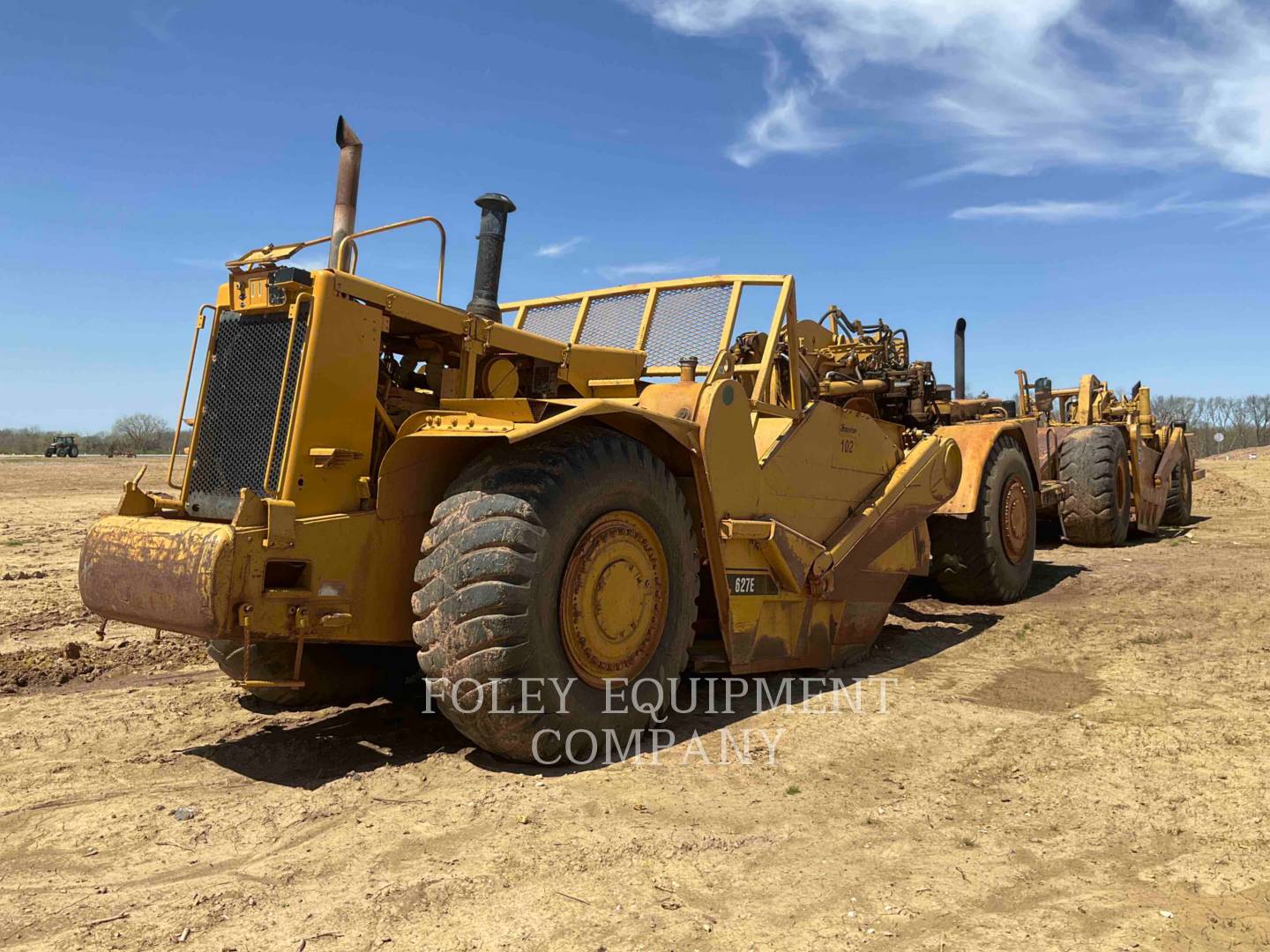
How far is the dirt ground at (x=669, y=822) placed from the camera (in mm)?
2721

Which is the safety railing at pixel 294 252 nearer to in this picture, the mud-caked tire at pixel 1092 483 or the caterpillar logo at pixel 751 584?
the caterpillar logo at pixel 751 584

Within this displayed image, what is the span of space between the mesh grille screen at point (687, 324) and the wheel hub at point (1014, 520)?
417cm

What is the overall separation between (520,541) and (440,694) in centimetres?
69

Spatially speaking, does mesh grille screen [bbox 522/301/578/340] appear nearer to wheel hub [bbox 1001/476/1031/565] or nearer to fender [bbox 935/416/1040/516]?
fender [bbox 935/416/1040/516]

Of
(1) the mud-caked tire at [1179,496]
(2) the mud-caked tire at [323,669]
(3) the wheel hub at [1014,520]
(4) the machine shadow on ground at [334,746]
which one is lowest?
(4) the machine shadow on ground at [334,746]

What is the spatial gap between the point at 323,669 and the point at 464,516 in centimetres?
165

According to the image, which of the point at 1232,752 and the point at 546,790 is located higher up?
the point at 1232,752

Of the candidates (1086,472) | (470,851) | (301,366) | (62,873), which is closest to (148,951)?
(62,873)

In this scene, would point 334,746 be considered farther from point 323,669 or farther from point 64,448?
point 64,448

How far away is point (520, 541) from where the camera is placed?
3.70m

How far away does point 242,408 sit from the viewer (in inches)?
169

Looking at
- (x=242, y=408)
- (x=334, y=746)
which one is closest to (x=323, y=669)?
(x=334, y=746)

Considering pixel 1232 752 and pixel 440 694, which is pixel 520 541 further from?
pixel 1232 752

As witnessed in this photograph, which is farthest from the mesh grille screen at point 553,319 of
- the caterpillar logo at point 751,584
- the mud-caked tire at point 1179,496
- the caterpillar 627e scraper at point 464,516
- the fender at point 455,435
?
the mud-caked tire at point 1179,496
